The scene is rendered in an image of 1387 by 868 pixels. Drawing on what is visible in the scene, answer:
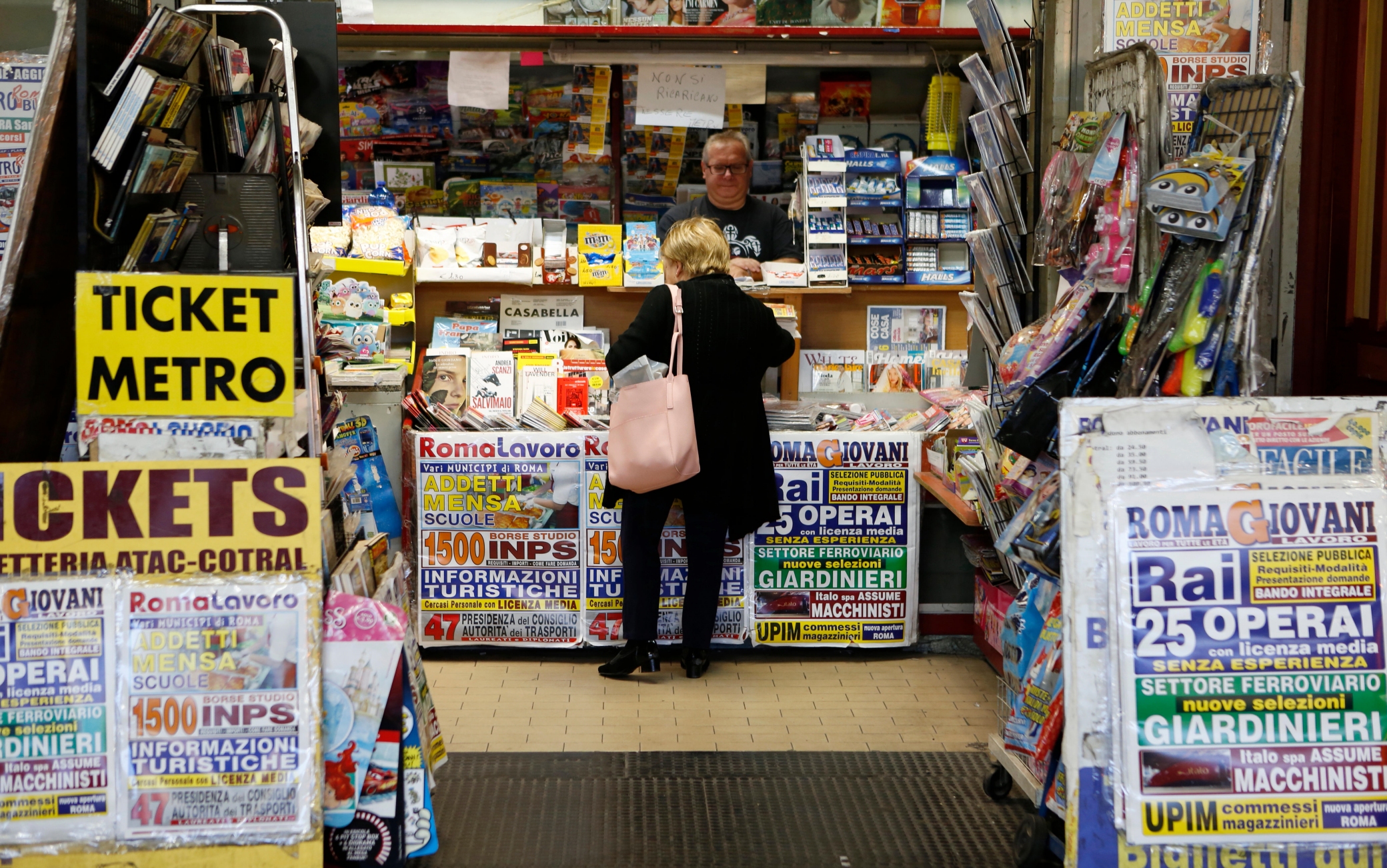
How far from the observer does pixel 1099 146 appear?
3.05 metres

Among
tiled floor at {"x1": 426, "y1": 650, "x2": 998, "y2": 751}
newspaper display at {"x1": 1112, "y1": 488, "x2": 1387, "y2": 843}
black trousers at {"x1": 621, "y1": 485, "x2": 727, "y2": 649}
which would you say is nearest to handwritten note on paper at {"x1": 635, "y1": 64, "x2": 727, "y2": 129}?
black trousers at {"x1": 621, "y1": 485, "x2": 727, "y2": 649}

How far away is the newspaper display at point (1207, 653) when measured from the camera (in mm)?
2582

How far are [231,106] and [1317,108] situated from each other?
9.75ft

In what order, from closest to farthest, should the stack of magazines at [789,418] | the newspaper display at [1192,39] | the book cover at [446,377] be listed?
1. the newspaper display at [1192,39]
2. the stack of magazines at [789,418]
3. the book cover at [446,377]

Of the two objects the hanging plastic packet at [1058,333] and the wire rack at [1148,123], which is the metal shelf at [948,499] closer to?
the hanging plastic packet at [1058,333]

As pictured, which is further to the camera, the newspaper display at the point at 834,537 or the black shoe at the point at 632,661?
the newspaper display at the point at 834,537

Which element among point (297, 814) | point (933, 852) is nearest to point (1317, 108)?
point (933, 852)

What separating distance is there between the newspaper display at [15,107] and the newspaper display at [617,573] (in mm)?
2119

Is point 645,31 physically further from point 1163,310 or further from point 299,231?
point 1163,310

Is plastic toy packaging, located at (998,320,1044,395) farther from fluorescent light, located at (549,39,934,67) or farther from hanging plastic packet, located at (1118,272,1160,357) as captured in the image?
fluorescent light, located at (549,39,934,67)

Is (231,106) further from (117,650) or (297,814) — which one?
(297,814)

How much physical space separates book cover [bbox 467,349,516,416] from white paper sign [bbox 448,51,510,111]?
146cm

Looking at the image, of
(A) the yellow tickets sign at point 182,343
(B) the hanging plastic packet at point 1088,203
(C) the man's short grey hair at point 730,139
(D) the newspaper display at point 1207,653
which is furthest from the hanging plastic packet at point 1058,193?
(C) the man's short grey hair at point 730,139

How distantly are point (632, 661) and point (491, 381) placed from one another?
1.82 metres
